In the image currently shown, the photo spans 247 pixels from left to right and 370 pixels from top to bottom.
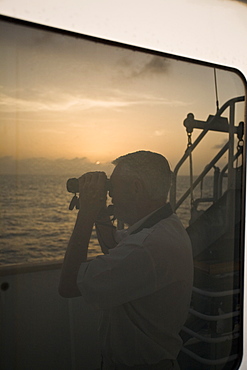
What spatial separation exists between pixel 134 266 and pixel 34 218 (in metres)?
0.34

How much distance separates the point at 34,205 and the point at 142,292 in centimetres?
44

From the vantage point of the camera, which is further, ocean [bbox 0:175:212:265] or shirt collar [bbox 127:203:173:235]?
shirt collar [bbox 127:203:173:235]

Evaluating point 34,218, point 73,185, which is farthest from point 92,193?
point 34,218

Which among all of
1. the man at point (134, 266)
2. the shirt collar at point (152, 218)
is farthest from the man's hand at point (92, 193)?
the shirt collar at point (152, 218)

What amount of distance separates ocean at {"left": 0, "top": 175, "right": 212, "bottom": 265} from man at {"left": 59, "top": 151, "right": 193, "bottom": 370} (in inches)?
1.9

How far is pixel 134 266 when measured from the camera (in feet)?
4.13

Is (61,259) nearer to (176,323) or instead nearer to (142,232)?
(142,232)

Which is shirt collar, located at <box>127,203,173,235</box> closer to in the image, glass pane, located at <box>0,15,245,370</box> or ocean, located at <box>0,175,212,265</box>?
glass pane, located at <box>0,15,245,370</box>

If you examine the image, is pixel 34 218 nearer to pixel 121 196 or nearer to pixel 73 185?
pixel 73 185

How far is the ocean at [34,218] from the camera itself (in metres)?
1.09

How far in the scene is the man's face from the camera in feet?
4.09

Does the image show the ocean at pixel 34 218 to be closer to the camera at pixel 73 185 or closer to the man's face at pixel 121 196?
the camera at pixel 73 185

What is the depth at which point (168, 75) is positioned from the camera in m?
1.37

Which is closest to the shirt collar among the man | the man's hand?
the man
